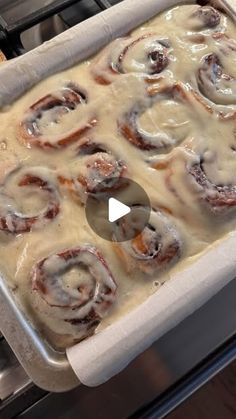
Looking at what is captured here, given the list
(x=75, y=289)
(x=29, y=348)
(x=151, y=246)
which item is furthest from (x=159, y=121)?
(x=29, y=348)

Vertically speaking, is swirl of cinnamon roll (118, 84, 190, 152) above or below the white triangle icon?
above

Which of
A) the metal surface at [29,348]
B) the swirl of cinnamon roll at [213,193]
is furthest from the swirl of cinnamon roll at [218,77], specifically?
the metal surface at [29,348]

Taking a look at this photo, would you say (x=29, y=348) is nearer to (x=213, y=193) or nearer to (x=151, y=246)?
(x=151, y=246)

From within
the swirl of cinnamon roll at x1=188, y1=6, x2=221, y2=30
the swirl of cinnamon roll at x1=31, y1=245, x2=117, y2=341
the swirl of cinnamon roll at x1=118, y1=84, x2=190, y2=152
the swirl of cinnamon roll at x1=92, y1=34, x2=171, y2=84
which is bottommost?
the swirl of cinnamon roll at x1=31, y1=245, x2=117, y2=341

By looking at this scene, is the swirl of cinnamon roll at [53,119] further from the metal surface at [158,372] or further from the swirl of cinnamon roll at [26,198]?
the metal surface at [158,372]

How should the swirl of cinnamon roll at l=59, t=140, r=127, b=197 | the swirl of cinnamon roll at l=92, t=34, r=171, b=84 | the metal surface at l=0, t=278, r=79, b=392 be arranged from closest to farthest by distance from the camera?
1. the metal surface at l=0, t=278, r=79, b=392
2. the swirl of cinnamon roll at l=59, t=140, r=127, b=197
3. the swirl of cinnamon roll at l=92, t=34, r=171, b=84

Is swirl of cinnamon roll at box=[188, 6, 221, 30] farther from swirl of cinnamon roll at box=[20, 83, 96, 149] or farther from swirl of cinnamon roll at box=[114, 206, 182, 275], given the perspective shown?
swirl of cinnamon roll at box=[114, 206, 182, 275]

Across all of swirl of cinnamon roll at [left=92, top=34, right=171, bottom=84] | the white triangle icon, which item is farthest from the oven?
swirl of cinnamon roll at [left=92, top=34, right=171, bottom=84]
